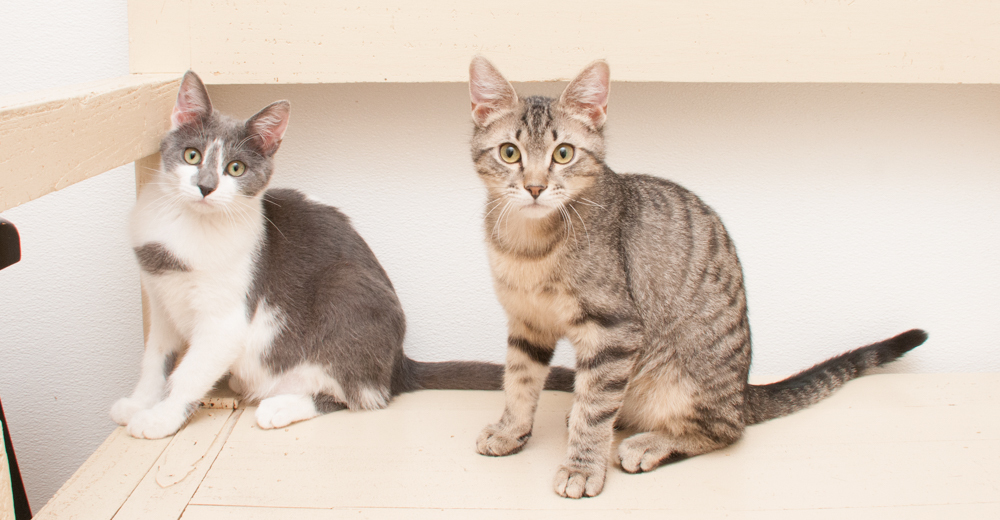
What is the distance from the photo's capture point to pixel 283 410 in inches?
61.9

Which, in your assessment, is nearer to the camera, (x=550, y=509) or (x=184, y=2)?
(x=550, y=509)

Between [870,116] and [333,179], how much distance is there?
4.67 ft

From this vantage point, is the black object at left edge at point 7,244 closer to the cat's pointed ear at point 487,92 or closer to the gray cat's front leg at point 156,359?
the gray cat's front leg at point 156,359

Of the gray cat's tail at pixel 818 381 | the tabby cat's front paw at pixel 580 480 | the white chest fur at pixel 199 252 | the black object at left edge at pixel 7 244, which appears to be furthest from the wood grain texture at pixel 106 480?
the gray cat's tail at pixel 818 381

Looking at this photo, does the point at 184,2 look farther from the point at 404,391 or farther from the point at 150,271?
the point at 404,391

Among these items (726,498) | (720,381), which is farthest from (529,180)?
(726,498)

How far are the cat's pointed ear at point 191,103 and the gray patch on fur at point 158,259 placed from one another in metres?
0.25

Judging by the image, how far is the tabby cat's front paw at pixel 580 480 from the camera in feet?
4.35

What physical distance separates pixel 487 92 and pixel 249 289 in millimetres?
676

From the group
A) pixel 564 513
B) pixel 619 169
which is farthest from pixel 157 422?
pixel 619 169

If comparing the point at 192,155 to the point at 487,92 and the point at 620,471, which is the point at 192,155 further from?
the point at 620,471

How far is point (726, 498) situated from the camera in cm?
134

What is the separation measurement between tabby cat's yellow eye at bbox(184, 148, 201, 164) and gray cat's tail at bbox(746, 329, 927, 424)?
1.27 metres

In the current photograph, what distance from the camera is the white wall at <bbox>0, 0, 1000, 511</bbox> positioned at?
183 cm
